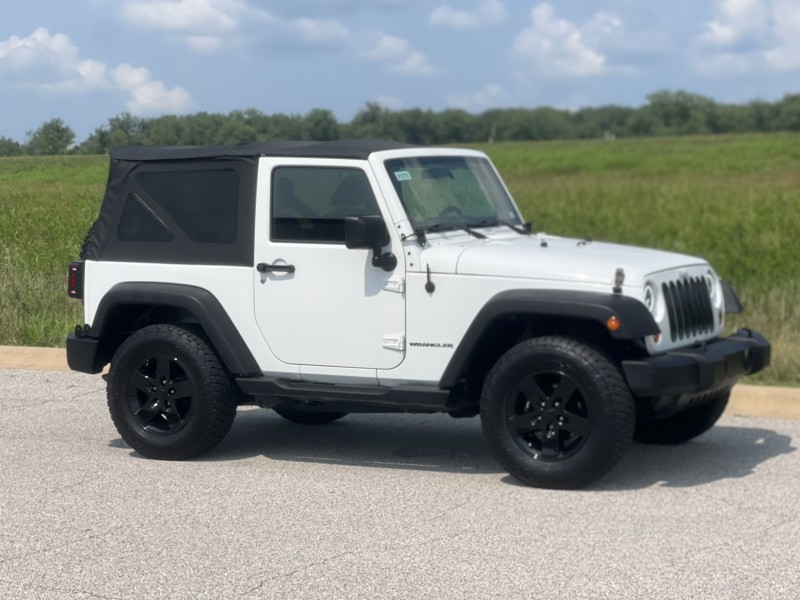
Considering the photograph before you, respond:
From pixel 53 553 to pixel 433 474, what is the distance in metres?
2.37

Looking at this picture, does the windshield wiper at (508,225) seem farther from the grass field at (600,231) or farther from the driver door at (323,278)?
the grass field at (600,231)

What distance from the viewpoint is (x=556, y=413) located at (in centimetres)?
701

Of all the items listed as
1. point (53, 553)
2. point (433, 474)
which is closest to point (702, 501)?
point (433, 474)

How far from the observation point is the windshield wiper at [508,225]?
797 cm

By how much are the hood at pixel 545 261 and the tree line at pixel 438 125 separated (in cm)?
417

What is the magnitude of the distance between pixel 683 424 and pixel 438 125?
153ft

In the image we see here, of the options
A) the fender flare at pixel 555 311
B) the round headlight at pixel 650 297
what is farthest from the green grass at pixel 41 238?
the round headlight at pixel 650 297

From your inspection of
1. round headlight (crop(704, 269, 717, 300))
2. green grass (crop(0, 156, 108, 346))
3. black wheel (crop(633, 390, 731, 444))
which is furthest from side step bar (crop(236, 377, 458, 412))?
green grass (crop(0, 156, 108, 346))

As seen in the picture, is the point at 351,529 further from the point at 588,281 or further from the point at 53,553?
the point at 588,281

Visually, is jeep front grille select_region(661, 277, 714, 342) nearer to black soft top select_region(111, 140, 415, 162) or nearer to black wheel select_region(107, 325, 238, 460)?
black soft top select_region(111, 140, 415, 162)

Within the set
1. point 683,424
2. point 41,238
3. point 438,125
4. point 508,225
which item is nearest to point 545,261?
point 508,225

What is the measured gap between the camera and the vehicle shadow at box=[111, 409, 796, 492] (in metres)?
7.59

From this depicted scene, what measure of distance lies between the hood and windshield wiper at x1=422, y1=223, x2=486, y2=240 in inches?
3.3

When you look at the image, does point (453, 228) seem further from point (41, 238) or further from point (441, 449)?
point (41, 238)
